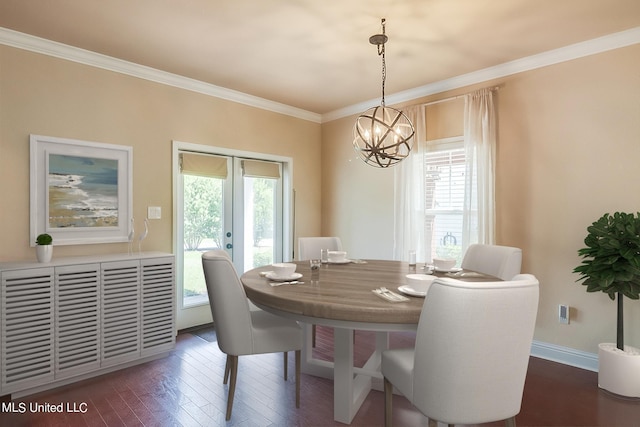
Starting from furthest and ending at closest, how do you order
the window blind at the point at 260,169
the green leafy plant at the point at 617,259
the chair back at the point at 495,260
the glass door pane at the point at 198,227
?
the window blind at the point at 260,169 < the glass door pane at the point at 198,227 < the chair back at the point at 495,260 < the green leafy plant at the point at 617,259

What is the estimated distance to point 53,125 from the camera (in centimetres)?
293

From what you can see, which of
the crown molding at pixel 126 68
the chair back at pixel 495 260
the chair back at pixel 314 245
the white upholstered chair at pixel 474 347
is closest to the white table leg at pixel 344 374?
the white upholstered chair at pixel 474 347

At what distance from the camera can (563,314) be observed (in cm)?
305

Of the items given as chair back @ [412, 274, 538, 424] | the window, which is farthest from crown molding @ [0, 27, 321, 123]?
chair back @ [412, 274, 538, 424]

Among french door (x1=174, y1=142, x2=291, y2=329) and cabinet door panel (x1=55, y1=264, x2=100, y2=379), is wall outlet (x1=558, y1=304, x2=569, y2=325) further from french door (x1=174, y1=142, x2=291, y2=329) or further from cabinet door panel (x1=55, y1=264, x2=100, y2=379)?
cabinet door panel (x1=55, y1=264, x2=100, y2=379)

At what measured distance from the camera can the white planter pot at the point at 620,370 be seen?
2.41m

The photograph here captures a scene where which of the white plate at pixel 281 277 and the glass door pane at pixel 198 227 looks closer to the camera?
the white plate at pixel 281 277

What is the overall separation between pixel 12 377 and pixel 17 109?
1967 mm

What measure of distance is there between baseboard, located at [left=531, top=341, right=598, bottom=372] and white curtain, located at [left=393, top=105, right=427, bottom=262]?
131cm

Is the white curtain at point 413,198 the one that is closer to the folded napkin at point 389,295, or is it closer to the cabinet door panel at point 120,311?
the folded napkin at point 389,295

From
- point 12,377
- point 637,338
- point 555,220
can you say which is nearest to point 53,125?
point 12,377

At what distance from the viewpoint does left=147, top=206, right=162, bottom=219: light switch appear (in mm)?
3482

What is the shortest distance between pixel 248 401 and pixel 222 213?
7.41ft

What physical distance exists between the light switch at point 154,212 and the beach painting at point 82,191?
30 cm
